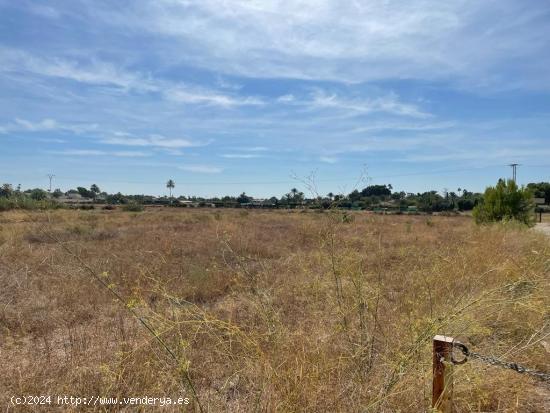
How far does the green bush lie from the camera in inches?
656

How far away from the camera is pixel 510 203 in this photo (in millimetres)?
16734

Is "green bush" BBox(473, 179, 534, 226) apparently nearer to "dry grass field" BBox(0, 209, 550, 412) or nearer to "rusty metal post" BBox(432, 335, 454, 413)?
"dry grass field" BBox(0, 209, 550, 412)

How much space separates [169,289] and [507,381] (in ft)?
16.1

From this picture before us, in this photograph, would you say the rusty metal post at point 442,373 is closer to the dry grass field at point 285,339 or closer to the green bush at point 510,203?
the dry grass field at point 285,339

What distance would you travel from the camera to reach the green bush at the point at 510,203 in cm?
1667

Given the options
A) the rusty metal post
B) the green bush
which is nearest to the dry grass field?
the rusty metal post

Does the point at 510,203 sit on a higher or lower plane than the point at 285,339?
higher

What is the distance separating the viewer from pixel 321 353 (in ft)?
9.99

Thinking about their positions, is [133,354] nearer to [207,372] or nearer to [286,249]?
[207,372]

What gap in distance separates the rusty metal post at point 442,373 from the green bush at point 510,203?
16701 millimetres

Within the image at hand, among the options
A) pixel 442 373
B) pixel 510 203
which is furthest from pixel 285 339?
pixel 510 203

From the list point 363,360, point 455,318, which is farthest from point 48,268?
point 455,318

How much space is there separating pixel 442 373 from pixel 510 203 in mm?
17266

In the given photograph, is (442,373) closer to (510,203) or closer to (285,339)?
(285,339)
